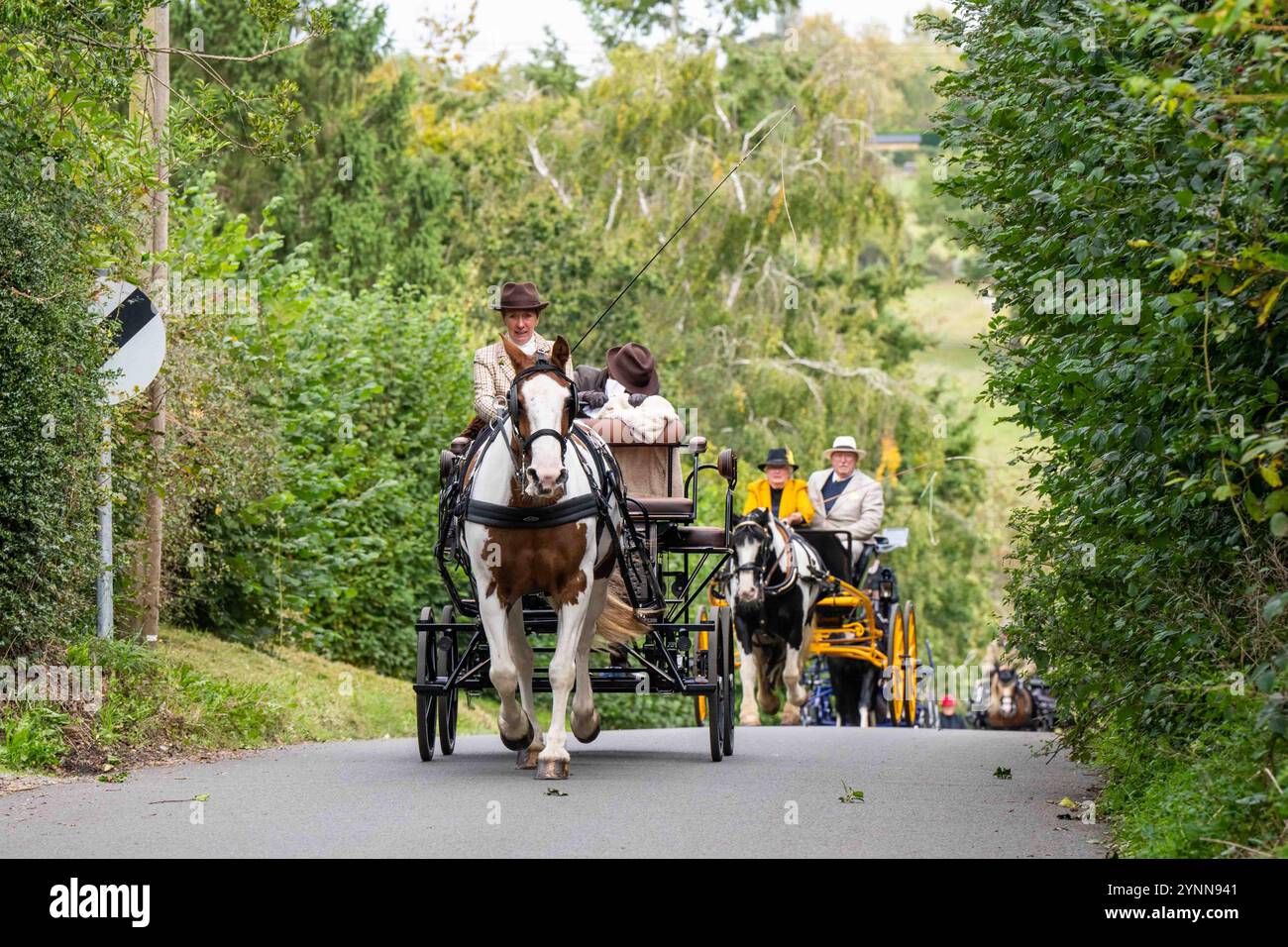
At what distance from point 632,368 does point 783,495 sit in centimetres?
780

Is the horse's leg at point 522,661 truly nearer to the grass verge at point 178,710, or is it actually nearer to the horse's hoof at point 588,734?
the horse's hoof at point 588,734

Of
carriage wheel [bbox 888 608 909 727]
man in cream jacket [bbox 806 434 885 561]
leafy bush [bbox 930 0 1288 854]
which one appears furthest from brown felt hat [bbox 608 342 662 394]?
carriage wheel [bbox 888 608 909 727]

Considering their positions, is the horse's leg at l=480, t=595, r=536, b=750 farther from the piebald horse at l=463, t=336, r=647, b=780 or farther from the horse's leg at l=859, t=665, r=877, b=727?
the horse's leg at l=859, t=665, r=877, b=727

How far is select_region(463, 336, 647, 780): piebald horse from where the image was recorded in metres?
10.9

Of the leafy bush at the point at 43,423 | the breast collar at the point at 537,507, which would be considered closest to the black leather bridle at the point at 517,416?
the breast collar at the point at 537,507

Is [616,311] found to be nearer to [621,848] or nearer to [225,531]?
[225,531]

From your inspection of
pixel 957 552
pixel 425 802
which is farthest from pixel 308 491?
pixel 957 552

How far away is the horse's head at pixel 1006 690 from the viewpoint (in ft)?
99.6

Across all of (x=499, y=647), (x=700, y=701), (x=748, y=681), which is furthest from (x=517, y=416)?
(x=748, y=681)

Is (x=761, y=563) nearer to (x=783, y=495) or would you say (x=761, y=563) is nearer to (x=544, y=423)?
(x=783, y=495)

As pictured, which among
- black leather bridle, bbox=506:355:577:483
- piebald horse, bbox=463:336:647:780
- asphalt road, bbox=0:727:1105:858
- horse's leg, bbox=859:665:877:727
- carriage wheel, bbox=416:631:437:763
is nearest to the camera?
asphalt road, bbox=0:727:1105:858

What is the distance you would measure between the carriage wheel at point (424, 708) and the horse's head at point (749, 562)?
659 cm

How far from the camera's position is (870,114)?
40812 millimetres

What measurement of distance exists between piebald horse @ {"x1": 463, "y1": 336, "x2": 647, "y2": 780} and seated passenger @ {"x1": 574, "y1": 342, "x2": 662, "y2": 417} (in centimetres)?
205
